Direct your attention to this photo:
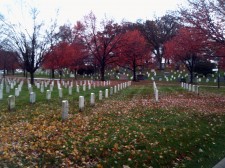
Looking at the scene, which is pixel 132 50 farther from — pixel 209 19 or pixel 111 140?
pixel 111 140

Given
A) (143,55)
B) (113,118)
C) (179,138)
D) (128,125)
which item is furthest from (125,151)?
(143,55)

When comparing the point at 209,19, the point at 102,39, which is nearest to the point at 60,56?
the point at 102,39

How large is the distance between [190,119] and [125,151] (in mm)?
5507

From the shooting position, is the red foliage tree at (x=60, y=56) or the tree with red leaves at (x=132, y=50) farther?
the tree with red leaves at (x=132, y=50)

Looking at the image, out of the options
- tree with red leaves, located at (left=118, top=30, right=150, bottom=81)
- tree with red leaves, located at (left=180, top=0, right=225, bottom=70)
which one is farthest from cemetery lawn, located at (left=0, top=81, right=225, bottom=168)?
tree with red leaves, located at (left=118, top=30, right=150, bottom=81)

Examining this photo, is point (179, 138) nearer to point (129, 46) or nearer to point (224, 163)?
point (224, 163)

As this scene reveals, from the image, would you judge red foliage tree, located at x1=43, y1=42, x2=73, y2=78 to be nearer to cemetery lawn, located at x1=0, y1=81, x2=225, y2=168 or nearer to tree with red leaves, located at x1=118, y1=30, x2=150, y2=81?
tree with red leaves, located at x1=118, y1=30, x2=150, y2=81

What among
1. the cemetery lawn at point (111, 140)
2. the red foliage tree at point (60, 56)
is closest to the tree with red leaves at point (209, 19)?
the cemetery lawn at point (111, 140)

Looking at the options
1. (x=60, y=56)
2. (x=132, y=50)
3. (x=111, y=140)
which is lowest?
(x=111, y=140)

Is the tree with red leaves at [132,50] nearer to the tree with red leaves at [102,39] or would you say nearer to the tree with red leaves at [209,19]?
the tree with red leaves at [102,39]

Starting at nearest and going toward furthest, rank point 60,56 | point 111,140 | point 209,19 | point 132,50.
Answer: point 111,140 → point 209,19 → point 60,56 → point 132,50

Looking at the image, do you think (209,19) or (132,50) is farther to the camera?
(132,50)

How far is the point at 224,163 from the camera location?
21.2 ft

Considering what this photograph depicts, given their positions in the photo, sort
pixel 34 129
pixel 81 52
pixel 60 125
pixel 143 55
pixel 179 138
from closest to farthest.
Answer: pixel 179 138 < pixel 34 129 < pixel 60 125 < pixel 81 52 < pixel 143 55
